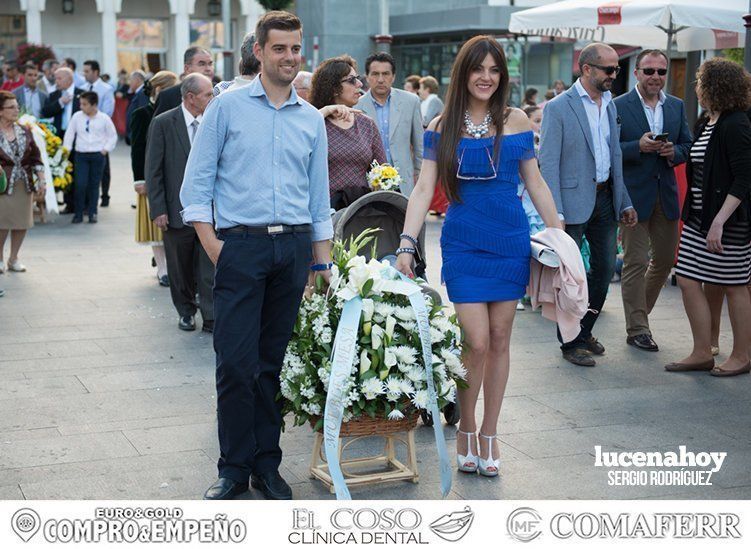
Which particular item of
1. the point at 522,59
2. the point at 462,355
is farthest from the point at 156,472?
the point at 522,59

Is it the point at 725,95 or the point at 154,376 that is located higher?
the point at 725,95

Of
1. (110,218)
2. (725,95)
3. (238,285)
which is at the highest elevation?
(725,95)

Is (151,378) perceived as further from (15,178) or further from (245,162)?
(15,178)

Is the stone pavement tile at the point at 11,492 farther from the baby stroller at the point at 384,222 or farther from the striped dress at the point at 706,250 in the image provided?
the striped dress at the point at 706,250

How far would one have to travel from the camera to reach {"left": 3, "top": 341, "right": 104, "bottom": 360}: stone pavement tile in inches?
313

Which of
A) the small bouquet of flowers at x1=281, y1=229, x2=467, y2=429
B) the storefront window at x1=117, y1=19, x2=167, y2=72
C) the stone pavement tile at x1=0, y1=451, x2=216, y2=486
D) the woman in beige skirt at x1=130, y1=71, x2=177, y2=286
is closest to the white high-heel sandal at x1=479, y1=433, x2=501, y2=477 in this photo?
the small bouquet of flowers at x1=281, y1=229, x2=467, y2=429

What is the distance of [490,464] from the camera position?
5.41 metres

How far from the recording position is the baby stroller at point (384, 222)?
6031mm

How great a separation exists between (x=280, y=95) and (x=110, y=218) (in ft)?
38.7

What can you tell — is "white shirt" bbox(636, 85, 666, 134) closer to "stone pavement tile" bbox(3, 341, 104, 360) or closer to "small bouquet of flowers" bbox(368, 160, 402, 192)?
"small bouquet of flowers" bbox(368, 160, 402, 192)

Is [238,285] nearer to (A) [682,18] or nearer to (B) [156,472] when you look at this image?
(B) [156,472]

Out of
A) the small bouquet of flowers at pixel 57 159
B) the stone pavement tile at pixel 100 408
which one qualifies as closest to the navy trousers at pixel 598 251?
the stone pavement tile at pixel 100 408

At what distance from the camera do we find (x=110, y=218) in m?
16.1

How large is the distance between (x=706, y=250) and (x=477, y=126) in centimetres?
278
